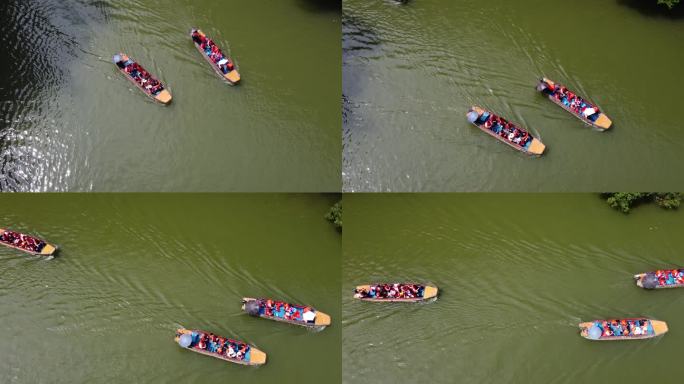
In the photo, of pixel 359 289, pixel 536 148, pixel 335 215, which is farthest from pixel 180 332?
pixel 536 148

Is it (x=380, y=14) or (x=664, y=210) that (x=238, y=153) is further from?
(x=664, y=210)

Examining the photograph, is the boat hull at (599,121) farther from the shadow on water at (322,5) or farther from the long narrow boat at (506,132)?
the shadow on water at (322,5)

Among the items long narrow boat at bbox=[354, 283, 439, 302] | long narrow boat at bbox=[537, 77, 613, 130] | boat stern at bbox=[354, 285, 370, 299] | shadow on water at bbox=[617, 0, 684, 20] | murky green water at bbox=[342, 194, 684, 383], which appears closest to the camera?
murky green water at bbox=[342, 194, 684, 383]

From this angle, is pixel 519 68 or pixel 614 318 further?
pixel 519 68

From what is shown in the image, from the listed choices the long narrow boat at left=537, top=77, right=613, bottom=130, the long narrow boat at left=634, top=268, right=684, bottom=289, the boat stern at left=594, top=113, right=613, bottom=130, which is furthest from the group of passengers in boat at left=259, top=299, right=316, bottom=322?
the boat stern at left=594, top=113, right=613, bottom=130

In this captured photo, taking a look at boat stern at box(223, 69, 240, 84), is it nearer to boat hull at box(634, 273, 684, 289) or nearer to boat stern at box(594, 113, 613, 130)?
boat stern at box(594, 113, 613, 130)

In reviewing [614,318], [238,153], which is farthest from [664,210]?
[238,153]
